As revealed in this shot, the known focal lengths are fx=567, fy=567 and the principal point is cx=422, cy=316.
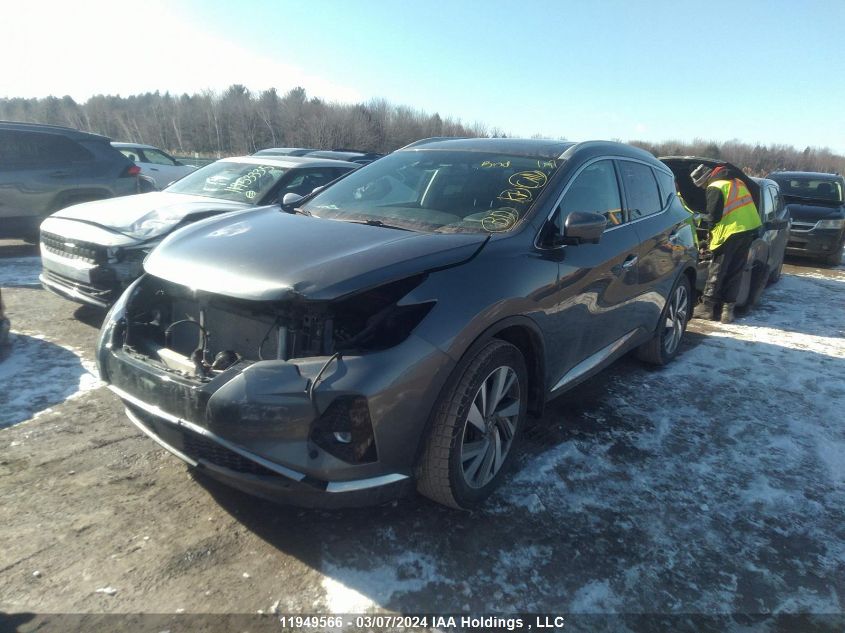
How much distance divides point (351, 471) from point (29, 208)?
316 inches

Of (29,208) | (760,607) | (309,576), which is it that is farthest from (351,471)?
(29,208)

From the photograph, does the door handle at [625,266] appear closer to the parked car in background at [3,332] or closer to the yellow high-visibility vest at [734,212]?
the yellow high-visibility vest at [734,212]

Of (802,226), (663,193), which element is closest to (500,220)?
(663,193)

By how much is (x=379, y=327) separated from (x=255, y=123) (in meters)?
79.5

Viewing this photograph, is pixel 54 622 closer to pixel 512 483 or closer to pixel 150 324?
pixel 150 324

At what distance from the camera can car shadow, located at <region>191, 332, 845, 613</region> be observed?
236 centimetres

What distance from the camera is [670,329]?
516 centimetres

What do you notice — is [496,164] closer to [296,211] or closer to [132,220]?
[296,211]

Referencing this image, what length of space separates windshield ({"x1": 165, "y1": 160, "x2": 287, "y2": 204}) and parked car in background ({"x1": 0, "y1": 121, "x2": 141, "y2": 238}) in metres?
2.29

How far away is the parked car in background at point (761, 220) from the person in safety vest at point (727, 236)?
0.41ft

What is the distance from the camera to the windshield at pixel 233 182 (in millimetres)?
6207

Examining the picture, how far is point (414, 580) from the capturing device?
236cm

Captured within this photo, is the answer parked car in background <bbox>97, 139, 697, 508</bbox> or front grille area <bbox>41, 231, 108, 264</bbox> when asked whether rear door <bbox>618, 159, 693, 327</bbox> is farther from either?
front grille area <bbox>41, 231, 108, 264</bbox>

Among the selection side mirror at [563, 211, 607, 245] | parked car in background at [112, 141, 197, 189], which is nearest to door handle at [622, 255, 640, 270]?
side mirror at [563, 211, 607, 245]
